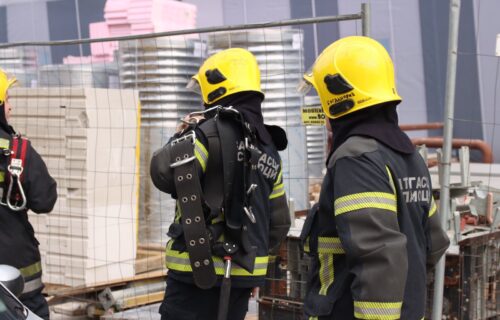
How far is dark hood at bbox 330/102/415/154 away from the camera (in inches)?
120

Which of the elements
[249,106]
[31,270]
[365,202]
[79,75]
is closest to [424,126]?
[79,75]

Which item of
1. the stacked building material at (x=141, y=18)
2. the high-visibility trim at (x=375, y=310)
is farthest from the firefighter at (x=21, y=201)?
the stacked building material at (x=141, y=18)

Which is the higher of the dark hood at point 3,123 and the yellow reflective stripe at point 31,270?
the dark hood at point 3,123

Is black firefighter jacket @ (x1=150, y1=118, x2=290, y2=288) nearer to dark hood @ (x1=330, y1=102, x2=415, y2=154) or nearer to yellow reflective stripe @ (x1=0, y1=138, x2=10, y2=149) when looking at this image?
dark hood @ (x1=330, y1=102, x2=415, y2=154)

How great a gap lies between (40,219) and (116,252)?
703 millimetres

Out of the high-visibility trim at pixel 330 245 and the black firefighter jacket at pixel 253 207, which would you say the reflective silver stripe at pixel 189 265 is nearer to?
the black firefighter jacket at pixel 253 207

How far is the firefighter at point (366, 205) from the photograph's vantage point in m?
2.84

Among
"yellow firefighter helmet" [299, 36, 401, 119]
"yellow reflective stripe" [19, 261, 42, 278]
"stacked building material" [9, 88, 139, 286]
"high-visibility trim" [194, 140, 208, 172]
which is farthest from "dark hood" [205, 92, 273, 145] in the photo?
"stacked building material" [9, 88, 139, 286]

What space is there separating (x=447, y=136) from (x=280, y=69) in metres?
1.89

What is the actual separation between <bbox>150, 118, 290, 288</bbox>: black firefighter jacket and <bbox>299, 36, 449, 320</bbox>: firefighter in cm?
91

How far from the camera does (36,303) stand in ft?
15.9

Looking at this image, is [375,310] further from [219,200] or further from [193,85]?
[193,85]

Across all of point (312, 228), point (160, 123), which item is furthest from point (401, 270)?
point (160, 123)

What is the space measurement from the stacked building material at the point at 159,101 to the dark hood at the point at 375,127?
3.83 m
